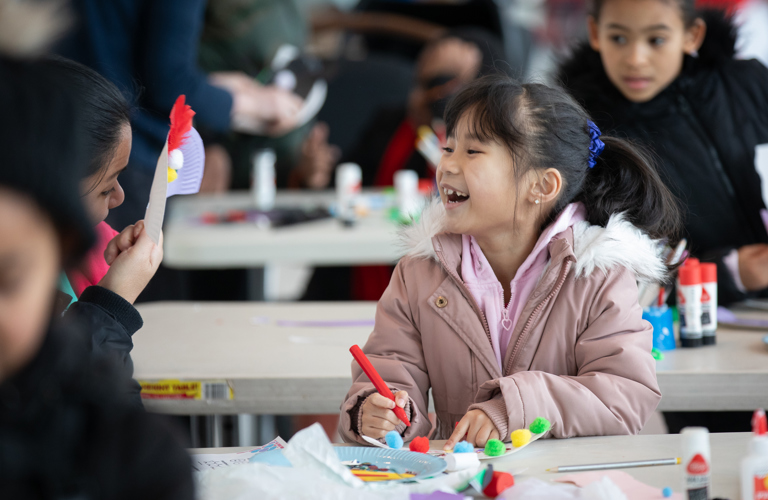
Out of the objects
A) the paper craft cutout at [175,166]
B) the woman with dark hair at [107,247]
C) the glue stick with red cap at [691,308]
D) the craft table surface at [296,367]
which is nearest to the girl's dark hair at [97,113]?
the woman with dark hair at [107,247]

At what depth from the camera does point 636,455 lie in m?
0.99

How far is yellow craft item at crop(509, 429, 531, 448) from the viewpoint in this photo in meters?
1.00

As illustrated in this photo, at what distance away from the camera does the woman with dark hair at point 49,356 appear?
54 centimetres

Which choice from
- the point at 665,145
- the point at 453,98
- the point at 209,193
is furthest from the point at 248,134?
the point at 453,98

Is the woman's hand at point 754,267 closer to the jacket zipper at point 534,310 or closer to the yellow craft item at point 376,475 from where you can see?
the jacket zipper at point 534,310

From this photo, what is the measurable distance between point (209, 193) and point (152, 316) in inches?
72.6

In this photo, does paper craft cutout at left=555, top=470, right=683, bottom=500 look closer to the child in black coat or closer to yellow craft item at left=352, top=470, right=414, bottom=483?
yellow craft item at left=352, top=470, right=414, bottom=483

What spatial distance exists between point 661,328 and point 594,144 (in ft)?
1.30

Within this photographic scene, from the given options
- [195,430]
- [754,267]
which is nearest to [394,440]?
[195,430]

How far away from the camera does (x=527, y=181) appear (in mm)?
1278

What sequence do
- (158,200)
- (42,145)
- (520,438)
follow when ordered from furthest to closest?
(158,200)
(520,438)
(42,145)

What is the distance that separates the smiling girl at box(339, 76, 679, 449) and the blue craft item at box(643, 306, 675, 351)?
0.64 ft

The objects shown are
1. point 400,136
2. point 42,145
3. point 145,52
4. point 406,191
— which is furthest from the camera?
point 400,136

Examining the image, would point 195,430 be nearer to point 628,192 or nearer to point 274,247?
point 274,247
